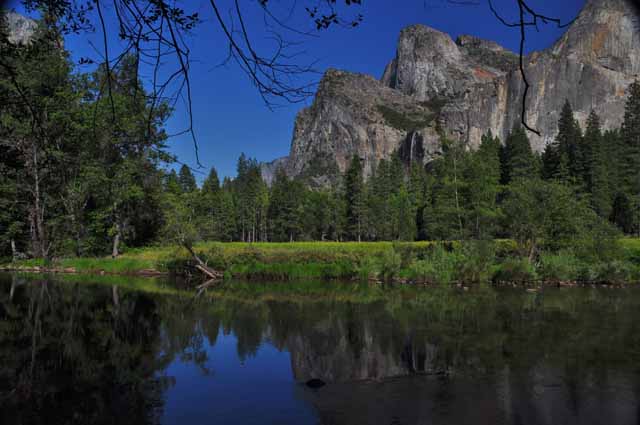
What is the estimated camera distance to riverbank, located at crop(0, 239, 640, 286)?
23.6 m

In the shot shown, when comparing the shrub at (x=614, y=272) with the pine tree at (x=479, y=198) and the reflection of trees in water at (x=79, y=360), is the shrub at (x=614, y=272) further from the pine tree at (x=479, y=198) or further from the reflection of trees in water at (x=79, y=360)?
the reflection of trees in water at (x=79, y=360)

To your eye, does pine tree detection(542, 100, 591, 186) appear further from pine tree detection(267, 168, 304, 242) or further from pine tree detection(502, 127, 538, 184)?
pine tree detection(267, 168, 304, 242)

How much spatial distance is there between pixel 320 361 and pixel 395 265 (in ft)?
50.9

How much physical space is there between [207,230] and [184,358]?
1845cm

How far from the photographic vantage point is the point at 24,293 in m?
19.0

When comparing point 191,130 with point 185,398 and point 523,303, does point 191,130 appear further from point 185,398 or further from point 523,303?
point 523,303

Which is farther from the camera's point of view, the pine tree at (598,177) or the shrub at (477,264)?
the pine tree at (598,177)

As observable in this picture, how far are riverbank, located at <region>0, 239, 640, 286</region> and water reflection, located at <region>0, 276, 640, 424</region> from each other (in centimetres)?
636

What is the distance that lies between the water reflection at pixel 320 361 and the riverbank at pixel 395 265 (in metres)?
6.36

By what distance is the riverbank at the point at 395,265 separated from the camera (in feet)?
77.5

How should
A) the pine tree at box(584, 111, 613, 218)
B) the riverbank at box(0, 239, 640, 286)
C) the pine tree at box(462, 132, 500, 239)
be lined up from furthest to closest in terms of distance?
the pine tree at box(584, 111, 613, 218)
the pine tree at box(462, 132, 500, 239)
the riverbank at box(0, 239, 640, 286)

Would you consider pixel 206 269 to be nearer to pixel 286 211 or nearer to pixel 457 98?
pixel 286 211

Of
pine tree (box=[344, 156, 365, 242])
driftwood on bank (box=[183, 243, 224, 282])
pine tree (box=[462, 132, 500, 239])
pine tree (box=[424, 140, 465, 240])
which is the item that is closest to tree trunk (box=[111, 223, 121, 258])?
driftwood on bank (box=[183, 243, 224, 282])

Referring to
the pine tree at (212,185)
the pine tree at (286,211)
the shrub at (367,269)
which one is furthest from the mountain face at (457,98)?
the shrub at (367,269)
